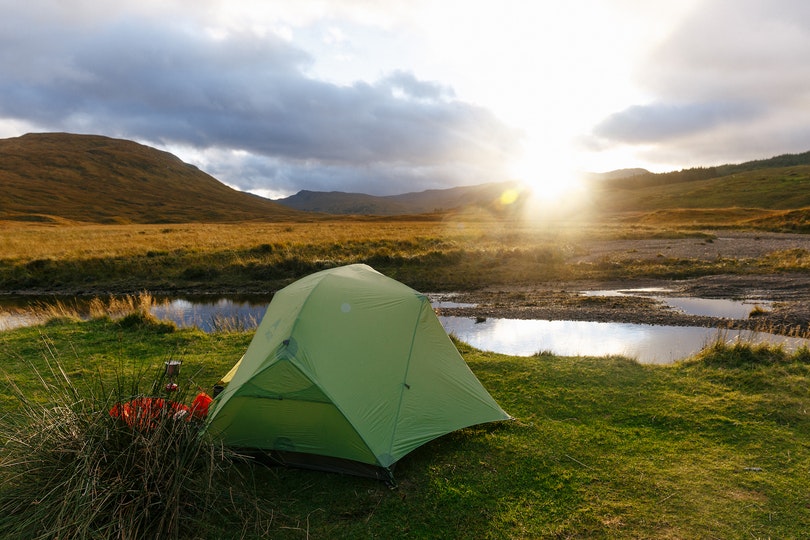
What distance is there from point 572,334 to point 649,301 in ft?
22.5

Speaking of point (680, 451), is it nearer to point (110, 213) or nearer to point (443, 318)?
point (443, 318)

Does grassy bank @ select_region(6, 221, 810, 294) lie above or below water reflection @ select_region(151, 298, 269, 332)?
above

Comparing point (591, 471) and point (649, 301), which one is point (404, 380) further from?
point (649, 301)

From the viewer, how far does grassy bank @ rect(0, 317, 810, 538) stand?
18.1 ft

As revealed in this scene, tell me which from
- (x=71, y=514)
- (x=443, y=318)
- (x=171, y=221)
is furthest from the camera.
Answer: (x=171, y=221)

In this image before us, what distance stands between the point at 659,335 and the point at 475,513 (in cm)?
1328

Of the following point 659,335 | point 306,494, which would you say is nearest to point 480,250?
point 659,335

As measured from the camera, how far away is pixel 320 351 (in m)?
7.11

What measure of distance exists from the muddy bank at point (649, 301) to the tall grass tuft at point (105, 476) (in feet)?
52.5

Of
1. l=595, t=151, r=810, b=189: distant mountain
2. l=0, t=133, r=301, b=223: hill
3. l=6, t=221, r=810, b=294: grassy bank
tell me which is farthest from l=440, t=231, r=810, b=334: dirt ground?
l=595, t=151, r=810, b=189: distant mountain

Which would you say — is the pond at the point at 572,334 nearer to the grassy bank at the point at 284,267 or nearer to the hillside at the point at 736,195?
the grassy bank at the point at 284,267

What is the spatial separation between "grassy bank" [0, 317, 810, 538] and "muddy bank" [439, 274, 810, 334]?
25.2 feet

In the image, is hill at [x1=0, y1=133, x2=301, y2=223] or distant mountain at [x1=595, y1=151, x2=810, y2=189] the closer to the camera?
hill at [x1=0, y1=133, x2=301, y2=223]

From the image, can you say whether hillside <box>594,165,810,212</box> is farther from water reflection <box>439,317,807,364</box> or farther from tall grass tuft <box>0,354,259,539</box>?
tall grass tuft <box>0,354,259,539</box>
